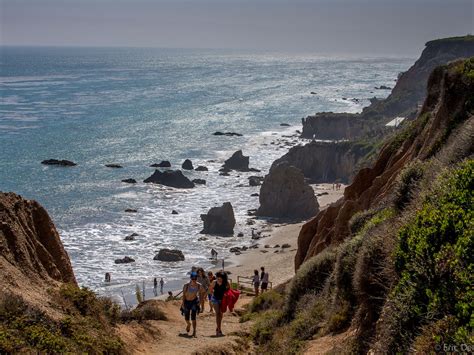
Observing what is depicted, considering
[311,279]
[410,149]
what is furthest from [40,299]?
[410,149]

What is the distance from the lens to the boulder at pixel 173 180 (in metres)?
69.4

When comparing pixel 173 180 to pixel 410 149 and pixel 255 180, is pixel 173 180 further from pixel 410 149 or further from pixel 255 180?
pixel 410 149

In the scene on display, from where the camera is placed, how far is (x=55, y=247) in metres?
15.6

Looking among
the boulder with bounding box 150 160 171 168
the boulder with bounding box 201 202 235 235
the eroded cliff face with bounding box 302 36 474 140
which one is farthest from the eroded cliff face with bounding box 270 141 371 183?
the boulder with bounding box 201 202 235 235

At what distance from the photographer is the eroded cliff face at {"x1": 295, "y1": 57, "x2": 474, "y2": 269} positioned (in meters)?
14.1

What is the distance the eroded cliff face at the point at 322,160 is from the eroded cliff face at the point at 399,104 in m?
20.2

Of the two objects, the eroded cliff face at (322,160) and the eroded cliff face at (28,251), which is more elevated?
the eroded cliff face at (28,251)

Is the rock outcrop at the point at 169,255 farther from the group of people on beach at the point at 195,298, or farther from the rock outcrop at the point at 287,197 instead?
the group of people on beach at the point at 195,298

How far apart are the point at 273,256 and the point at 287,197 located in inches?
560

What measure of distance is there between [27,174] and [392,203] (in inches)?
2591

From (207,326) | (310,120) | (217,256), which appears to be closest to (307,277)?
(207,326)

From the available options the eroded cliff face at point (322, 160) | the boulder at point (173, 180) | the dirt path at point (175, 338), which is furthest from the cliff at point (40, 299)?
the eroded cliff face at point (322, 160)

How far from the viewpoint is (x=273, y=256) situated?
44688 millimetres

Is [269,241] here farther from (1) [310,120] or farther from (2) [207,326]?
(1) [310,120]
